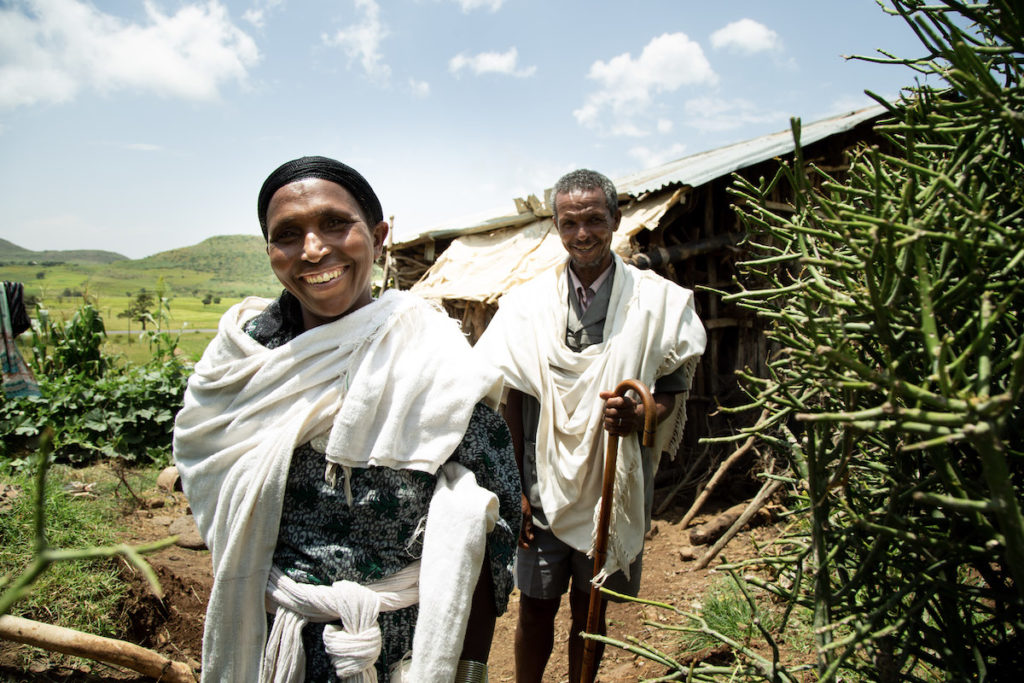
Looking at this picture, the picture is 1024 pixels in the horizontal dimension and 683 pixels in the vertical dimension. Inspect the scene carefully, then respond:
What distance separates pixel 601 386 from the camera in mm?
3055

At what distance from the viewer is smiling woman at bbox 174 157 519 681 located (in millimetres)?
1613

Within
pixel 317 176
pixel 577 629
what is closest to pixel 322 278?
pixel 317 176

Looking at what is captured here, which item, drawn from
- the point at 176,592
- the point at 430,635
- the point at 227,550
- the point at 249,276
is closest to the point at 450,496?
the point at 430,635

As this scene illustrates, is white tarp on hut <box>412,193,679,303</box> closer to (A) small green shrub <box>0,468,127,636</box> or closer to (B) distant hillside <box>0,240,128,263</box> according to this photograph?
(A) small green shrub <box>0,468,127,636</box>

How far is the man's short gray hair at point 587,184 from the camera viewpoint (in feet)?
10.4

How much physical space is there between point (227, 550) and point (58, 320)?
1037 centimetres

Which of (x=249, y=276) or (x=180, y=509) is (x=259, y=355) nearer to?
(x=180, y=509)

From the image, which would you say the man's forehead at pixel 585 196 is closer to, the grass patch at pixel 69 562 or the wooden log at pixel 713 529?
the grass patch at pixel 69 562

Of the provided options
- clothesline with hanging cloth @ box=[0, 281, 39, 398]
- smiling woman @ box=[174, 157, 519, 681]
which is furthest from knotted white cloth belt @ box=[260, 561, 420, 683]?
clothesline with hanging cloth @ box=[0, 281, 39, 398]

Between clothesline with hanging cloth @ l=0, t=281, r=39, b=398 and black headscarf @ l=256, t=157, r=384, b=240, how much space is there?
7597 millimetres

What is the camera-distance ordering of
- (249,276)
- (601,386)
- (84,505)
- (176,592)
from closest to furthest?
(601,386)
(176,592)
(84,505)
(249,276)

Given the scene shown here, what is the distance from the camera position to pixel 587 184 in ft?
10.4

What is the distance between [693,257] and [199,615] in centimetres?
551

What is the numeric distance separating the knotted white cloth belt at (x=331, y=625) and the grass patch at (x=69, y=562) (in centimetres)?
231
